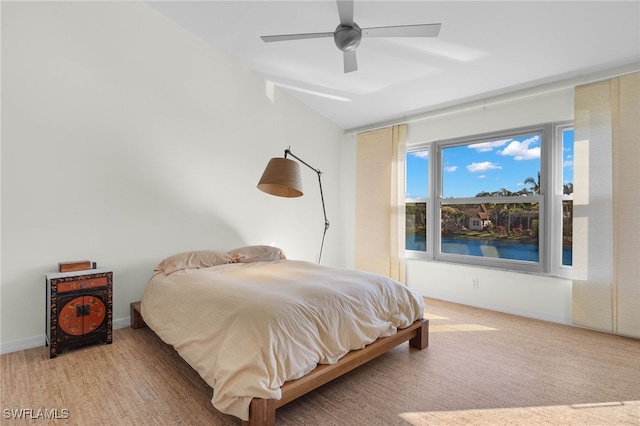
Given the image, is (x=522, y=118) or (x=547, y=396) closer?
(x=547, y=396)

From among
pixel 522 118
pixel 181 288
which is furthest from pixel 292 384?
pixel 522 118

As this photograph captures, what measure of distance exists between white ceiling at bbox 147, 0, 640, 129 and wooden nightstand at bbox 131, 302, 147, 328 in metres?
2.98

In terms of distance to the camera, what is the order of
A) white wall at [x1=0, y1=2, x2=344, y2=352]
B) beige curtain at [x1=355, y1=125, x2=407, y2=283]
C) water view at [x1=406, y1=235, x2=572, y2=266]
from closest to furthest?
white wall at [x1=0, y1=2, x2=344, y2=352] < water view at [x1=406, y1=235, x2=572, y2=266] < beige curtain at [x1=355, y1=125, x2=407, y2=283]

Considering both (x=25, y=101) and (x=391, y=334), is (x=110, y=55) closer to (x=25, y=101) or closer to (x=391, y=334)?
(x=25, y=101)

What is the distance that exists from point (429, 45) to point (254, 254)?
9.09ft

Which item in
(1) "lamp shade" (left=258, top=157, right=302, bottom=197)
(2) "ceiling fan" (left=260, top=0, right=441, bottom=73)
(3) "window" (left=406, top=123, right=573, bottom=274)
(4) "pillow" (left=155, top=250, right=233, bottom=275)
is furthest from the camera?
(3) "window" (left=406, top=123, right=573, bottom=274)

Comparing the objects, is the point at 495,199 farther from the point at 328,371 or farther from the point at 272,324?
the point at 272,324

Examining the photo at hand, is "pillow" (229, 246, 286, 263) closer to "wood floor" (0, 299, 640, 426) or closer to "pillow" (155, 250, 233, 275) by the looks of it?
"pillow" (155, 250, 233, 275)

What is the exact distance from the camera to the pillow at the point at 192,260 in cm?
302

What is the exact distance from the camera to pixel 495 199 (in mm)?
3895

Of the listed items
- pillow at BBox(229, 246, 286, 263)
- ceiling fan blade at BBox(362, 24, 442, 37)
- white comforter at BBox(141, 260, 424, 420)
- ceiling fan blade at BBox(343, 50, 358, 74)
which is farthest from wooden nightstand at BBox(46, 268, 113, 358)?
ceiling fan blade at BBox(362, 24, 442, 37)

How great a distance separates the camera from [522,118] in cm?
358

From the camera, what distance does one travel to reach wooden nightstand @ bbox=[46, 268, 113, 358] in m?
2.46

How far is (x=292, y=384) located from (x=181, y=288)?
1273 millimetres
